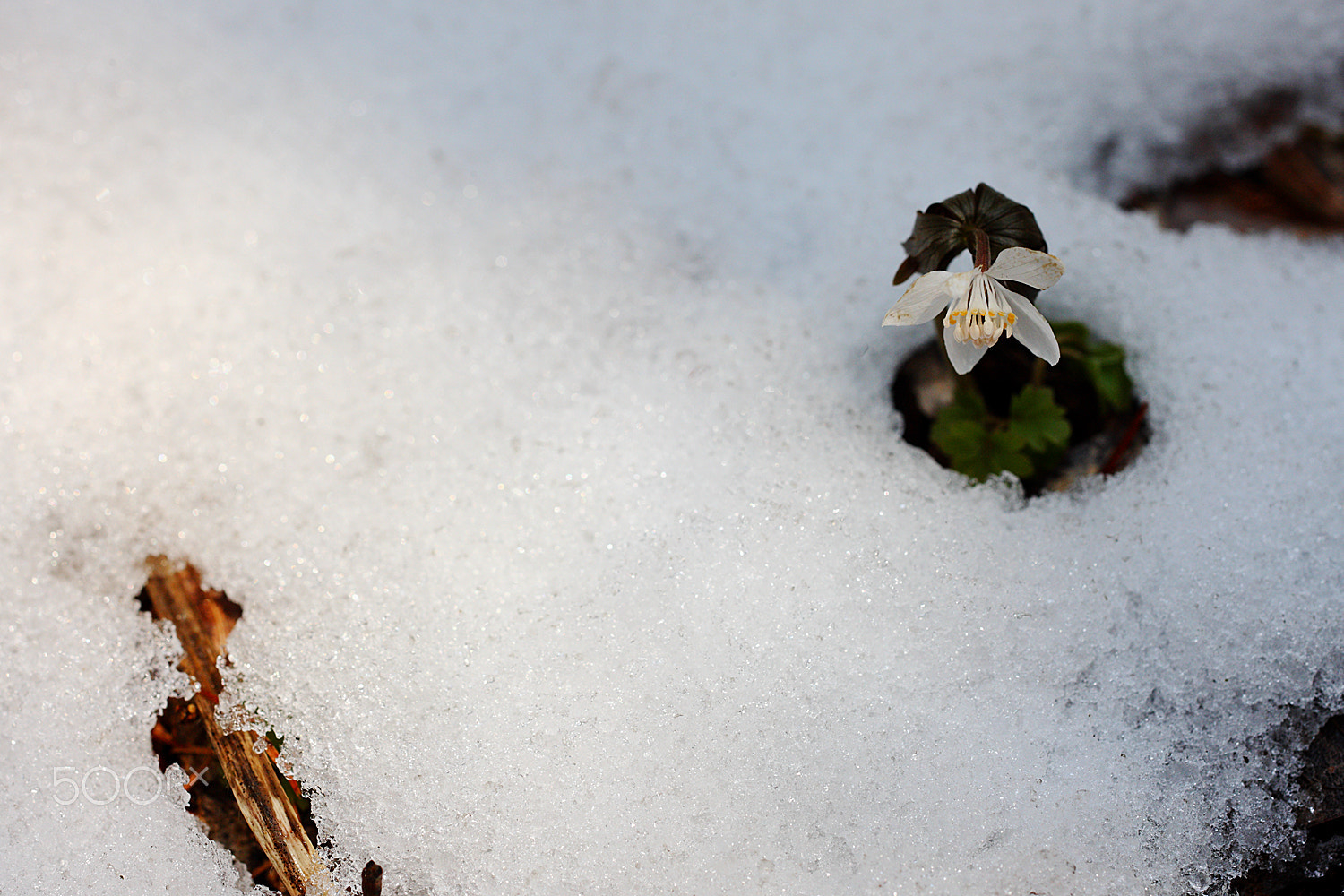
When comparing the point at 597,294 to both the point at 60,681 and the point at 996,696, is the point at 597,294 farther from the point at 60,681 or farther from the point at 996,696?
the point at 60,681

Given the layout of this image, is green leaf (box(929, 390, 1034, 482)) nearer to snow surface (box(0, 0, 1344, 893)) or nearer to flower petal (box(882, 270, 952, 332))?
snow surface (box(0, 0, 1344, 893))

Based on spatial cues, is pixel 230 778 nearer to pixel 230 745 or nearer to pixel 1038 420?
pixel 230 745

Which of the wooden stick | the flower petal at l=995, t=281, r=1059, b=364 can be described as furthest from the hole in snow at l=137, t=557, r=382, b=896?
the flower petal at l=995, t=281, r=1059, b=364

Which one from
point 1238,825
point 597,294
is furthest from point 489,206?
point 1238,825

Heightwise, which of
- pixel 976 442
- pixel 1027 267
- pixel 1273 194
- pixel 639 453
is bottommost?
pixel 639 453

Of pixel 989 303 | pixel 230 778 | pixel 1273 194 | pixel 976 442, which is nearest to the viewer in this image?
pixel 989 303

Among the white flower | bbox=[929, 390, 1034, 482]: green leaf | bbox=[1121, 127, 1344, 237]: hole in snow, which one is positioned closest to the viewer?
the white flower

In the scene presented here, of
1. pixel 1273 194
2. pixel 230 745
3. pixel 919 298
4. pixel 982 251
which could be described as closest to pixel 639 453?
pixel 919 298
